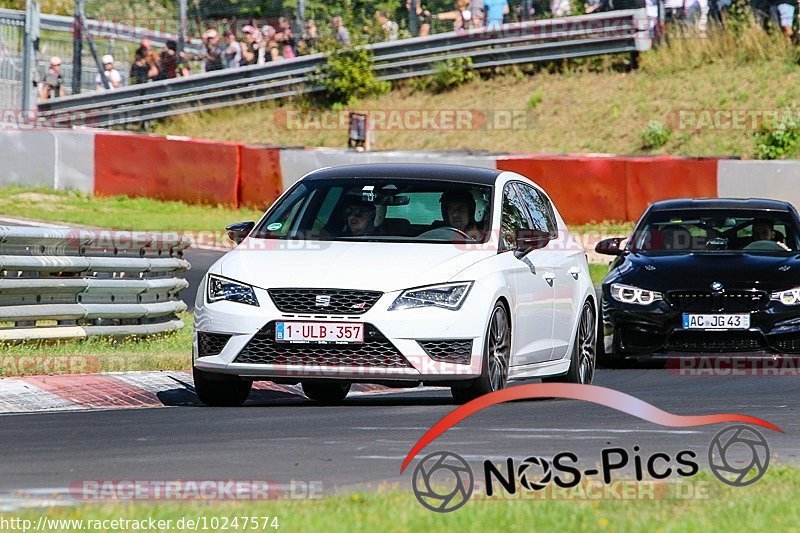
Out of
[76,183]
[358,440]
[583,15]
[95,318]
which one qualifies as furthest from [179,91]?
[358,440]

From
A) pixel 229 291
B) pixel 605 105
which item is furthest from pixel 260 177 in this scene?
pixel 229 291

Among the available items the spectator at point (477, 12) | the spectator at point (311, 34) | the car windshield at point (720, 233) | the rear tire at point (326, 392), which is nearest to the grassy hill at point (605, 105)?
the spectator at point (311, 34)

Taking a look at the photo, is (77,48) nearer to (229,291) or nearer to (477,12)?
(477,12)

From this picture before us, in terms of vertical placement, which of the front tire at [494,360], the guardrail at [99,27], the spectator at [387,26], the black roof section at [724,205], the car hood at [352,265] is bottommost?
the front tire at [494,360]

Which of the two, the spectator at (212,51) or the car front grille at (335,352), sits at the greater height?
the spectator at (212,51)

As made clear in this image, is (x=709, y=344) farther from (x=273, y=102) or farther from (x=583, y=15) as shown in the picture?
(x=273, y=102)

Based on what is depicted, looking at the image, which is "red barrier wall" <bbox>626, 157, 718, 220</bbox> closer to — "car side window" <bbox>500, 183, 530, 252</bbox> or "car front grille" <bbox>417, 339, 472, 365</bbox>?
"car side window" <bbox>500, 183, 530, 252</bbox>

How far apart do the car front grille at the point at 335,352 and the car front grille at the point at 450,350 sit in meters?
0.16

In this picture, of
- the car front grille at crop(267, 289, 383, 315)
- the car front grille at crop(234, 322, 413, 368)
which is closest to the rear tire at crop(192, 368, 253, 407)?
the car front grille at crop(234, 322, 413, 368)

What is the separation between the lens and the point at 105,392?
1043 centimetres

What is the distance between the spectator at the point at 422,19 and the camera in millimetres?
30344

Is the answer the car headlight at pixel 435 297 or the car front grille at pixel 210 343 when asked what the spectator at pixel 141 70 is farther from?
the car headlight at pixel 435 297

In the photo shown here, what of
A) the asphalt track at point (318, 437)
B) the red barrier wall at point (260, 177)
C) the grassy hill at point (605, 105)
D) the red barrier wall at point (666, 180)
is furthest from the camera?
the grassy hill at point (605, 105)

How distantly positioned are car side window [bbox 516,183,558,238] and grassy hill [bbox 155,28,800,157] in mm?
16496
